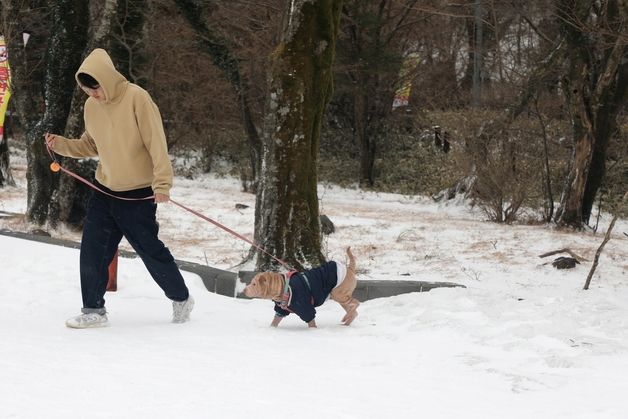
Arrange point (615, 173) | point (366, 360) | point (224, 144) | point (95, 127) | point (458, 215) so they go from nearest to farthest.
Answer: point (366, 360) → point (95, 127) → point (458, 215) → point (615, 173) → point (224, 144)

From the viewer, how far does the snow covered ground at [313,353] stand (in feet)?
11.5

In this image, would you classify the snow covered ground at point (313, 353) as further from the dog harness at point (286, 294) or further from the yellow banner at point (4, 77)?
the yellow banner at point (4, 77)

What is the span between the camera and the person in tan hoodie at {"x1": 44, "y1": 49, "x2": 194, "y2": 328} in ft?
16.2

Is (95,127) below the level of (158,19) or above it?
below

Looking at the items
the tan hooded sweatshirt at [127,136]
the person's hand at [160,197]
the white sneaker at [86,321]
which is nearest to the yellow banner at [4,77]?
the tan hooded sweatshirt at [127,136]

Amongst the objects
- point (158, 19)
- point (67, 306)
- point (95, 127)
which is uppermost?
point (158, 19)

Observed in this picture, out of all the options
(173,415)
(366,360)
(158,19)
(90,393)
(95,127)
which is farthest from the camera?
(158,19)

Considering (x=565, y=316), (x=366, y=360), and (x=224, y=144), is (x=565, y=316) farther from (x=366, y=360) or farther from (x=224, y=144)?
(x=224, y=144)

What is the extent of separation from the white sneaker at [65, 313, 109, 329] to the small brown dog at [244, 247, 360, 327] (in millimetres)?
953

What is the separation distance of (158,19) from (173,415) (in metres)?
20.0

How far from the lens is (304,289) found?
5.28 metres

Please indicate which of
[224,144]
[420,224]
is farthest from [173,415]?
[224,144]

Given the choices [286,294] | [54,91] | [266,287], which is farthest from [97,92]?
[54,91]

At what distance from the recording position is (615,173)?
19.2 m
